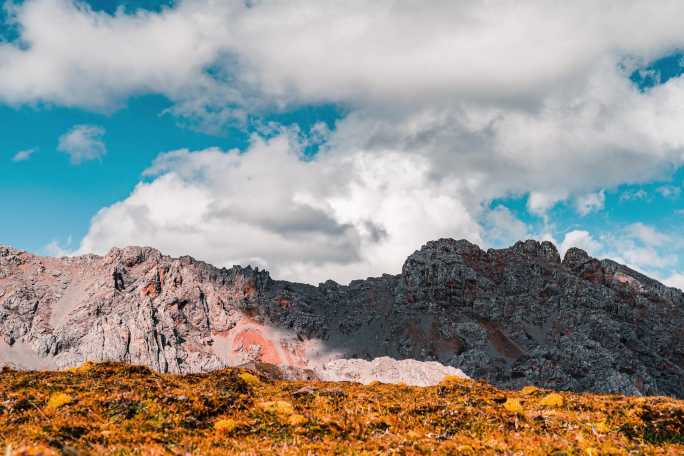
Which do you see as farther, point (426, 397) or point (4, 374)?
point (4, 374)

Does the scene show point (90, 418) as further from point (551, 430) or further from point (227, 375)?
point (551, 430)

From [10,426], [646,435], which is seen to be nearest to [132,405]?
[10,426]

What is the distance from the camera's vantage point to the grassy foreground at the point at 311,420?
1746cm

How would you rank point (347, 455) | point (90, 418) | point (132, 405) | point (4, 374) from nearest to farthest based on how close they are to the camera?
point (347, 455) < point (90, 418) < point (132, 405) < point (4, 374)

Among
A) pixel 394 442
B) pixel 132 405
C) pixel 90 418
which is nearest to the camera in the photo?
pixel 394 442

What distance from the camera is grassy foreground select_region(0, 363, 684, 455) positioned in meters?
17.5

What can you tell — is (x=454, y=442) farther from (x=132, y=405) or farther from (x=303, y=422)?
(x=132, y=405)

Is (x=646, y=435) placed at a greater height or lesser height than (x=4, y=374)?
lesser

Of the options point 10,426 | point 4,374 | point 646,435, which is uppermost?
point 4,374

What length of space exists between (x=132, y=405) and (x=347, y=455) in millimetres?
10052

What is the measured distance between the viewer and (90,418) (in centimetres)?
1962

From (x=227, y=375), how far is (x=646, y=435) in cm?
2194

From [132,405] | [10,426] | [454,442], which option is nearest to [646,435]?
[454,442]

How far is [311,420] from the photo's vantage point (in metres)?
20.2
